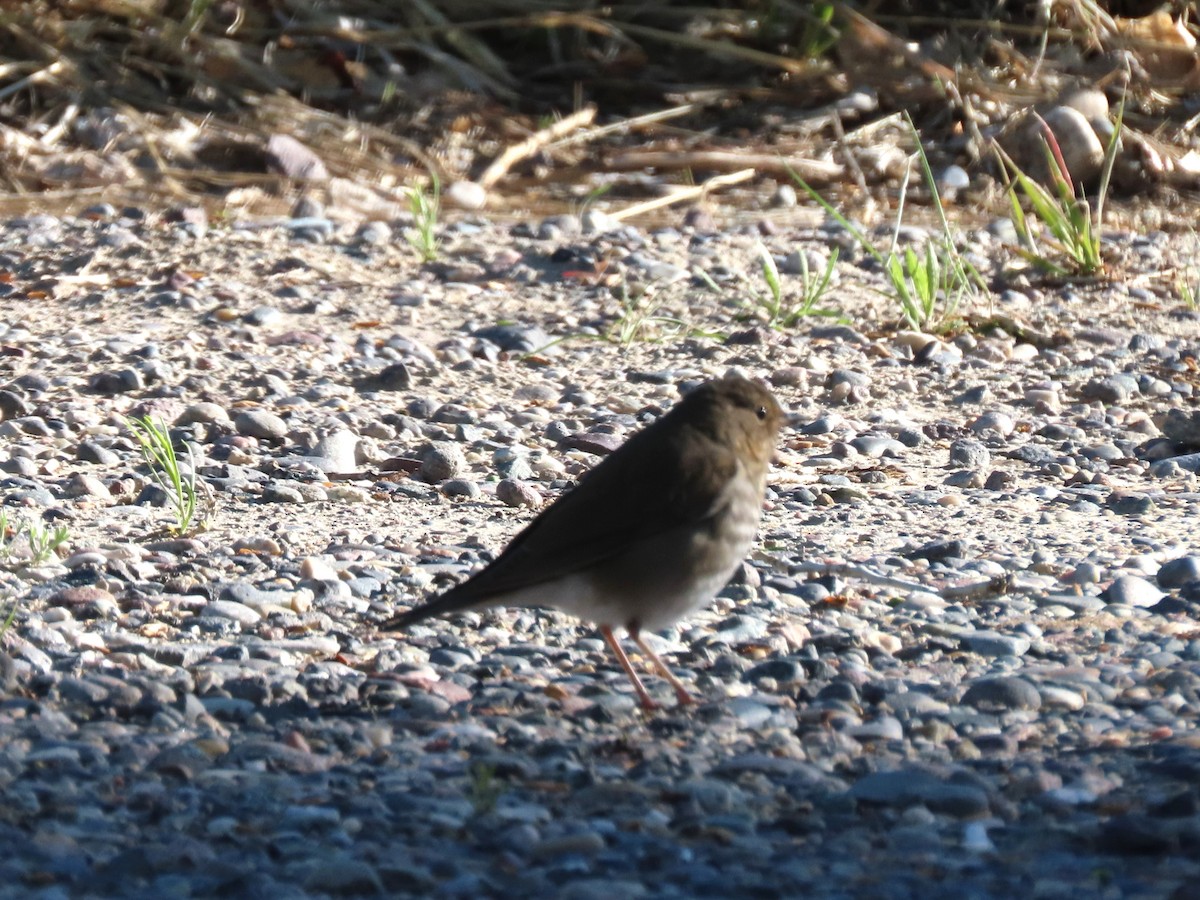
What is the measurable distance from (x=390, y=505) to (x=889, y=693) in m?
2.11

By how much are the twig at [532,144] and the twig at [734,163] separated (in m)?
0.46

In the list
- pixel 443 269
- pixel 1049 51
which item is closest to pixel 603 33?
pixel 1049 51

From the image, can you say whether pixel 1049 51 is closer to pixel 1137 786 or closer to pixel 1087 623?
pixel 1087 623

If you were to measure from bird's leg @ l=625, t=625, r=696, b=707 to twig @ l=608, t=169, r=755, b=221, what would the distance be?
5416mm

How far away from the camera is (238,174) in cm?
998

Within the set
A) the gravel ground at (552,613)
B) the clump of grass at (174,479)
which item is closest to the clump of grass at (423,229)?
the gravel ground at (552,613)

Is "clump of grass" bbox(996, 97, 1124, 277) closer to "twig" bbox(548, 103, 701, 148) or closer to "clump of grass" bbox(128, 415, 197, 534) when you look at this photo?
"twig" bbox(548, 103, 701, 148)

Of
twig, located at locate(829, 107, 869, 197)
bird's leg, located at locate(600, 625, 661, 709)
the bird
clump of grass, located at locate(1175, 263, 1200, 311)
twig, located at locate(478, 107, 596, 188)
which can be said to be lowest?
twig, located at locate(478, 107, 596, 188)

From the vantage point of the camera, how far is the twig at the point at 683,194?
9.39 metres

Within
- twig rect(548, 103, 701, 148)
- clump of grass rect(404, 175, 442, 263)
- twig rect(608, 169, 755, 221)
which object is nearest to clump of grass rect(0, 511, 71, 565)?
clump of grass rect(404, 175, 442, 263)

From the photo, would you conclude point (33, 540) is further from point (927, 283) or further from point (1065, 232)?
point (1065, 232)

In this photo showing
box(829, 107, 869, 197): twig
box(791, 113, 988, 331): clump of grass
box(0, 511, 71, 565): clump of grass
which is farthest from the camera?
box(829, 107, 869, 197): twig

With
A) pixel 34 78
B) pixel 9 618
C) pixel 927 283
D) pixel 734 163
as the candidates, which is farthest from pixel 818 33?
pixel 9 618

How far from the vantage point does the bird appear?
390 cm
